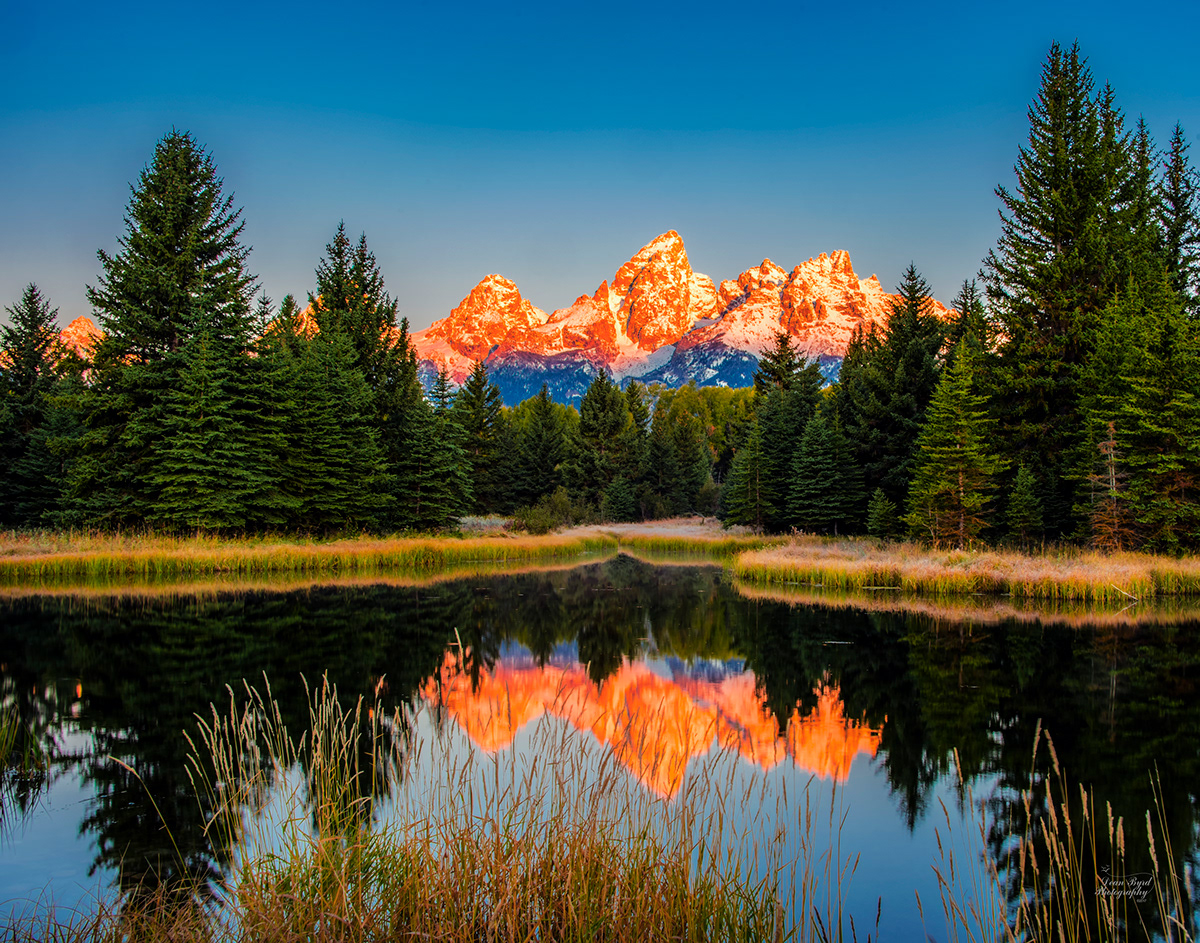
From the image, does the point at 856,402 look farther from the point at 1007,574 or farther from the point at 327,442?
the point at 327,442

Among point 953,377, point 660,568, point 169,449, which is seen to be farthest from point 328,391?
point 953,377

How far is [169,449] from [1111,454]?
33.3 m

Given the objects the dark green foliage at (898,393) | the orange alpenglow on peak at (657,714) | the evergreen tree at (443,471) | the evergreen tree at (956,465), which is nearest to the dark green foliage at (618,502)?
the evergreen tree at (443,471)

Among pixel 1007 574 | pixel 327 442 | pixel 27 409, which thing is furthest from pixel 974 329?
pixel 27 409

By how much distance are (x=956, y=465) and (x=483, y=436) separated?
40233mm

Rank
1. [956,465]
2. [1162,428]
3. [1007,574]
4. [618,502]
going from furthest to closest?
1. [618,502]
2. [956,465]
3. [1162,428]
4. [1007,574]

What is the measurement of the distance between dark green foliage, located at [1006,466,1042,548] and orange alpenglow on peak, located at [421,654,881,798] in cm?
1876

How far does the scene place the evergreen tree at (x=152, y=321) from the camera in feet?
91.0

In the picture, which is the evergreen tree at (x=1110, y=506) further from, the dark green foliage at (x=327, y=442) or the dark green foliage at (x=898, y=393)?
the dark green foliage at (x=327, y=442)

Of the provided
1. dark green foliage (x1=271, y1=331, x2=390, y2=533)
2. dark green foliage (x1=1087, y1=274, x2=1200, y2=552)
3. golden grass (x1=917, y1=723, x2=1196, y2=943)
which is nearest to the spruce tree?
dark green foliage (x1=1087, y1=274, x2=1200, y2=552)

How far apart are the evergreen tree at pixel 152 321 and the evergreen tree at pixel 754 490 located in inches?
1073

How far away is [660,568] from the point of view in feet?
113

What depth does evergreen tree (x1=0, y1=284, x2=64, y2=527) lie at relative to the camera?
33.2m

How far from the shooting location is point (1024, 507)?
2588 centimetres
